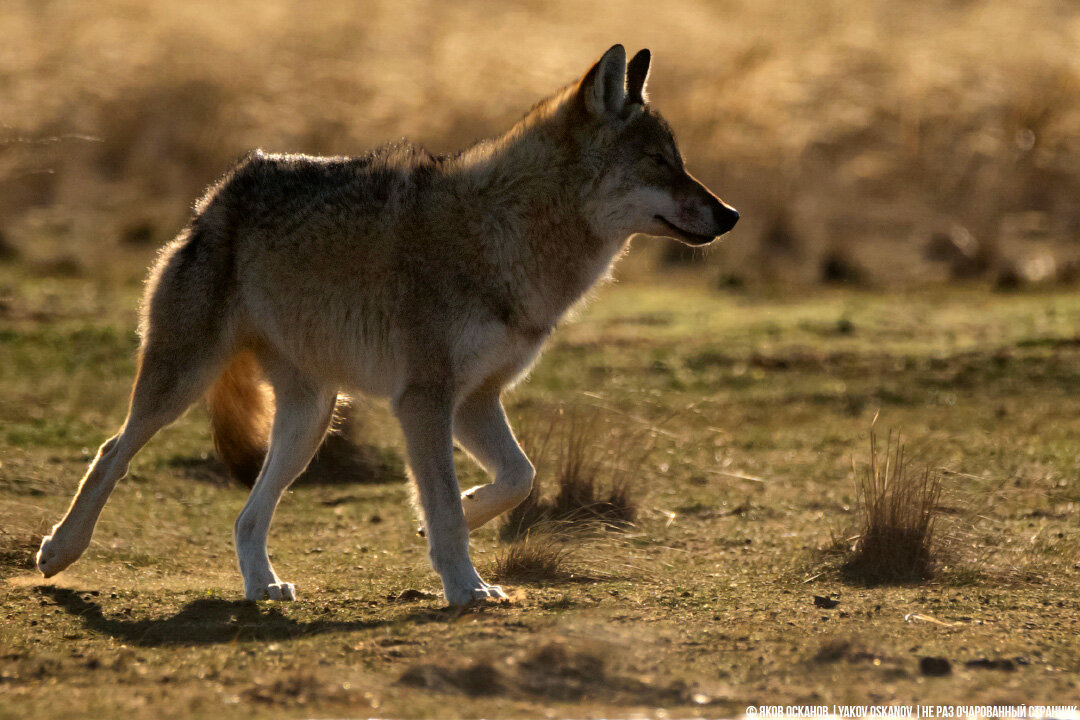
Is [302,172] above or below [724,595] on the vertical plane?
above

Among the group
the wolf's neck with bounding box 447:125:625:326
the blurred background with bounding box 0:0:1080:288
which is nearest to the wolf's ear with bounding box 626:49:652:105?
the wolf's neck with bounding box 447:125:625:326

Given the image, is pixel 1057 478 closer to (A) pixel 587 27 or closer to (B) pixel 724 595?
(B) pixel 724 595

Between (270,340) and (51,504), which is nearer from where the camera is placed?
(270,340)

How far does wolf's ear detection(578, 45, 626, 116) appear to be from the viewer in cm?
538

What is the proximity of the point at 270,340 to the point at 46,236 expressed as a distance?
11803 mm

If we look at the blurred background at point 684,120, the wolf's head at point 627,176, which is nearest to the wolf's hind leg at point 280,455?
the wolf's head at point 627,176

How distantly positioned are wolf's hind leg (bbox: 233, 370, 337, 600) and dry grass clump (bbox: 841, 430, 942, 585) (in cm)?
241

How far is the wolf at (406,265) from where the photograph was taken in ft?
17.6

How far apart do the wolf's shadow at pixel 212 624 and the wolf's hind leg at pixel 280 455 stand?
0.28 meters

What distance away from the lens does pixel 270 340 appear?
5648 millimetres

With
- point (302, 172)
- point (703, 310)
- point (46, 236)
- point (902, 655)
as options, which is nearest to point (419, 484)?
point (302, 172)

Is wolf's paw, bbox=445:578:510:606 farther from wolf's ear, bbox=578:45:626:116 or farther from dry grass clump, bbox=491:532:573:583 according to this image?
wolf's ear, bbox=578:45:626:116

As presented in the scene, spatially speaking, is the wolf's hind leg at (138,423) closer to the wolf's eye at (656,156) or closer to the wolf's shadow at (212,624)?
the wolf's shadow at (212,624)

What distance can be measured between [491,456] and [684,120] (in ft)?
44.2
